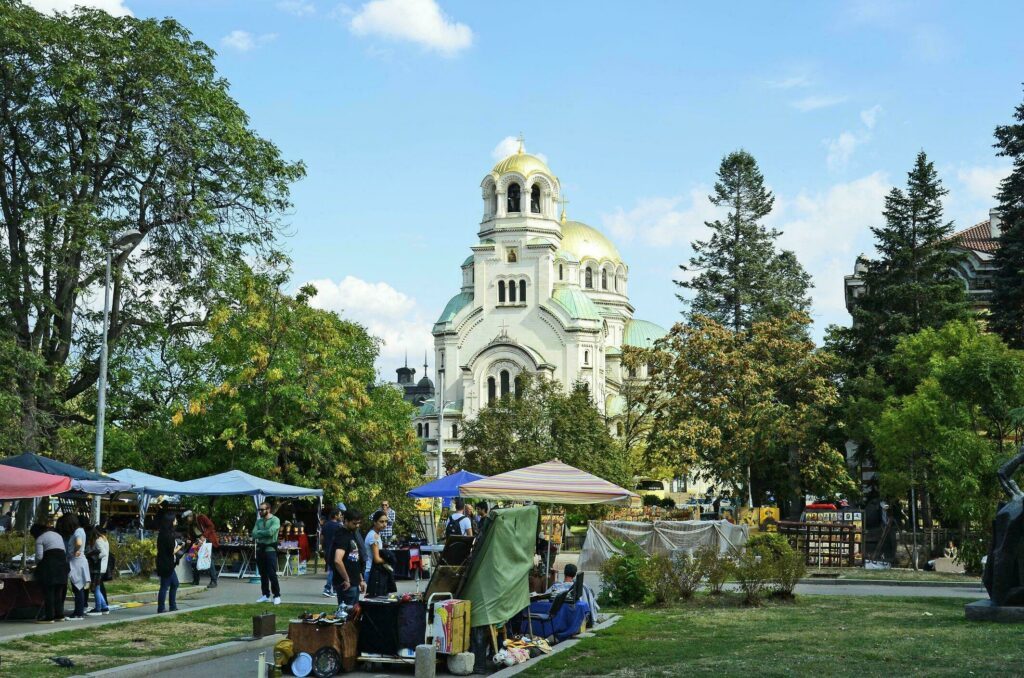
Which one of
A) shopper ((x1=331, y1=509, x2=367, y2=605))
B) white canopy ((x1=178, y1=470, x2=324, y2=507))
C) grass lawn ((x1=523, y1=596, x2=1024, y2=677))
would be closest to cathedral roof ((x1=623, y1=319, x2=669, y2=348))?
white canopy ((x1=178, y1=470, x2=324, y2=507))

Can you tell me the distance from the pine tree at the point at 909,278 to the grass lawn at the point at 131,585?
2630 centimetres

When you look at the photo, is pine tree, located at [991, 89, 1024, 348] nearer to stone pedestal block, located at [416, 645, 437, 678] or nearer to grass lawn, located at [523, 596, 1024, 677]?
grass lawn, located at [523, 596, 1024, 677]

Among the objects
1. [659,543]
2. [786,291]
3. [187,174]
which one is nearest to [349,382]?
[187,174]

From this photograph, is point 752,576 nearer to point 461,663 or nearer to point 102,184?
point 461,663

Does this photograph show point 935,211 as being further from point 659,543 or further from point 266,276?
point 266,276

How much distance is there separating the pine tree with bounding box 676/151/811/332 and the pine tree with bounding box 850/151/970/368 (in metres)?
13.9

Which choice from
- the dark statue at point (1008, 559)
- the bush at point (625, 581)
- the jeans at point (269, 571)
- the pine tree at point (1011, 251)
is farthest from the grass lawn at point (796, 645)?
the pine tree at point (1011, 251)

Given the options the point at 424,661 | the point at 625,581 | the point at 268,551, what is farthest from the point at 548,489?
the point at 424,661

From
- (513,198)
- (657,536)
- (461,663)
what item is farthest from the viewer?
(513,198)

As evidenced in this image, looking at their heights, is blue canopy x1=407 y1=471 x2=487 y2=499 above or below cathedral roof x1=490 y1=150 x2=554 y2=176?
below

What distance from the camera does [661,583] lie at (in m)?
19.5

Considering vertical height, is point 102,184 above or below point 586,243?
below

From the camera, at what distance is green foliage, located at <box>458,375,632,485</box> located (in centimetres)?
5591

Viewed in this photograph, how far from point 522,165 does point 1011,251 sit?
5527 cm
